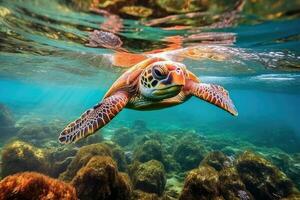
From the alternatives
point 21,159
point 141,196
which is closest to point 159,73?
point 141,196

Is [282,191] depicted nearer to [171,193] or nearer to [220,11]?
[171,193]

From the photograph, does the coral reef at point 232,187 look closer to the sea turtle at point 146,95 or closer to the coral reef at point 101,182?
the sea turtle at point 146,95

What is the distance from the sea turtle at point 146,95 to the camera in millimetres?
5293

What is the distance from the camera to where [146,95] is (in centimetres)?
620

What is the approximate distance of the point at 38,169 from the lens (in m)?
10.3

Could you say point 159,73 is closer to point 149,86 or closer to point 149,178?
point 149,86

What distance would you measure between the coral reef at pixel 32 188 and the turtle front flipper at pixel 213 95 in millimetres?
4375

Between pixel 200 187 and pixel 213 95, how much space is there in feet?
8.55

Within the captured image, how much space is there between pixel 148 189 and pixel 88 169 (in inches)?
111

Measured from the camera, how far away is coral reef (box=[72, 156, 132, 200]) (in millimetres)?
6133

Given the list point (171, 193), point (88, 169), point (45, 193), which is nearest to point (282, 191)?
point (171, 193)

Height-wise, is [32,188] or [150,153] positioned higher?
[32,188]

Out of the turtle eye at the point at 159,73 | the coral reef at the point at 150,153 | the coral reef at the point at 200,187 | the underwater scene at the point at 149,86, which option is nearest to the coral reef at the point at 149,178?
the underwater scene at the point at 149,86

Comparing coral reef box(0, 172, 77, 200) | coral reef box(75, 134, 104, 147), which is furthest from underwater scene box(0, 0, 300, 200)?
coral reef box(75, 134, 104, 147)
